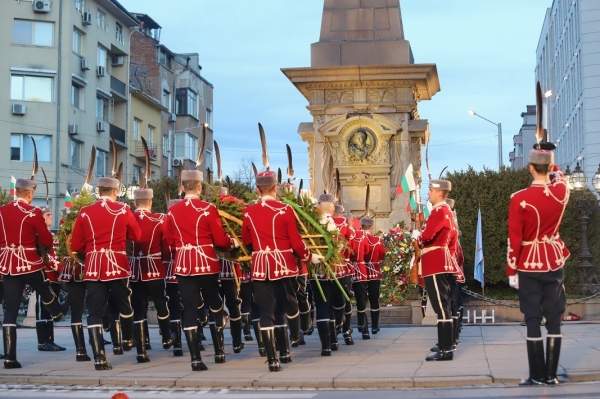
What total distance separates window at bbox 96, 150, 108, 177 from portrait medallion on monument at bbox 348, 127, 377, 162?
33.1 metres

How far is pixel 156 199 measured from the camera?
118 feet

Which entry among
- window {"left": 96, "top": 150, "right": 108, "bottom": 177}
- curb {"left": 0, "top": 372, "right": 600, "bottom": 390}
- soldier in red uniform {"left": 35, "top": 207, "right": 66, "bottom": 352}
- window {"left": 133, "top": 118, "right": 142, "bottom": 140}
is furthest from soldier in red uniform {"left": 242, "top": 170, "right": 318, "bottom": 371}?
window {"left": 133, "top": 118, "right": 142, "bottom": 140}

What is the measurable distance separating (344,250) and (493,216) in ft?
44.6

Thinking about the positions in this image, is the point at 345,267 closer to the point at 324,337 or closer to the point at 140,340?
the point at 324,337

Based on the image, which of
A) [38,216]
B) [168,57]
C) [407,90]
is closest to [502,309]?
[407,90]

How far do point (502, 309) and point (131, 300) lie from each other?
10.8 m

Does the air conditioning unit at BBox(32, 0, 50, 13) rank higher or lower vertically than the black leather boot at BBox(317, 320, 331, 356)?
higher

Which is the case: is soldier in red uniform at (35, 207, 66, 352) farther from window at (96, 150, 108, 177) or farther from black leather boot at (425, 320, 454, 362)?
window at (96, 150, 108, 177)

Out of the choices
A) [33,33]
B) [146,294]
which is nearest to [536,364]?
[146,294]

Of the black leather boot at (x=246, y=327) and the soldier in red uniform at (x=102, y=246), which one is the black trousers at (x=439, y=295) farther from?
the black leather boot at (x=246, y=327)

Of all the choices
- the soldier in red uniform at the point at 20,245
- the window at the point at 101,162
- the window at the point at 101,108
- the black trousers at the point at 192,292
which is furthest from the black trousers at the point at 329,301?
the window at the point at 101,108

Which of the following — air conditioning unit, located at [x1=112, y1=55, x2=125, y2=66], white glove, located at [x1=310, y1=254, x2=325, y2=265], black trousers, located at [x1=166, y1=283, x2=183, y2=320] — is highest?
air conditioning unit, located at [x1=112, y1=55, x2=125, y2=66]

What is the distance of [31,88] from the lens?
53062 millimetres

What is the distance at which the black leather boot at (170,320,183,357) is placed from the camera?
572 inches
